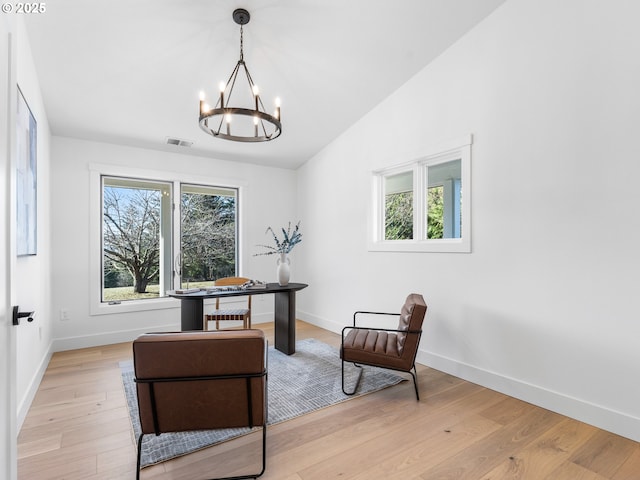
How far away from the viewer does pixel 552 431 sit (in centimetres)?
226

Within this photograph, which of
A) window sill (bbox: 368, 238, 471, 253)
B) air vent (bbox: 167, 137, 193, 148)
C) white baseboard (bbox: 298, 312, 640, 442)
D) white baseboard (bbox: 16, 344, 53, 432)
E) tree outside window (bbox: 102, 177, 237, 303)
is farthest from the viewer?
tree outside window (bbox: 102, 177, 237, 303)

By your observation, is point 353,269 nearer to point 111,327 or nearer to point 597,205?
point 597,205

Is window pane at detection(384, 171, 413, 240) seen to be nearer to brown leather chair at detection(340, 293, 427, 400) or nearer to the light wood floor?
brown leather chair at detection(340, 293, 427, 400)

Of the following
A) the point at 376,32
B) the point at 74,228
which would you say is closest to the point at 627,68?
the point at 376,32

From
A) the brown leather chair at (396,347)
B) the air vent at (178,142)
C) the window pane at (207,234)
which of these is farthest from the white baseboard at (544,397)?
the air vent at (178,142)

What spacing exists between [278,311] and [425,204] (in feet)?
6.74

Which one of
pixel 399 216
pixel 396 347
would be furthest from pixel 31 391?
pixel 399 216

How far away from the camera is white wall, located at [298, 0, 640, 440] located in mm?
2234

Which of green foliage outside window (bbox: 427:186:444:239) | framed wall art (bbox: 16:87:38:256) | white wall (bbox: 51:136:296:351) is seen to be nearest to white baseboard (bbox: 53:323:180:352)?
white wall (bbox: 51:136:296:351)

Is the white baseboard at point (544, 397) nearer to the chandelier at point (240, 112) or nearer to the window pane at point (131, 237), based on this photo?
the chandelier at point (240, 112)

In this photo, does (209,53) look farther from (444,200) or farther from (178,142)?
(444,200)

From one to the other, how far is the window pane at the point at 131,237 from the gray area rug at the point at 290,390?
1262 mm

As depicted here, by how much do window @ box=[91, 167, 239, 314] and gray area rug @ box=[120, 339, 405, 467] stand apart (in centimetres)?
129

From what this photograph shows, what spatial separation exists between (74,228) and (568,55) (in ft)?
16.7
